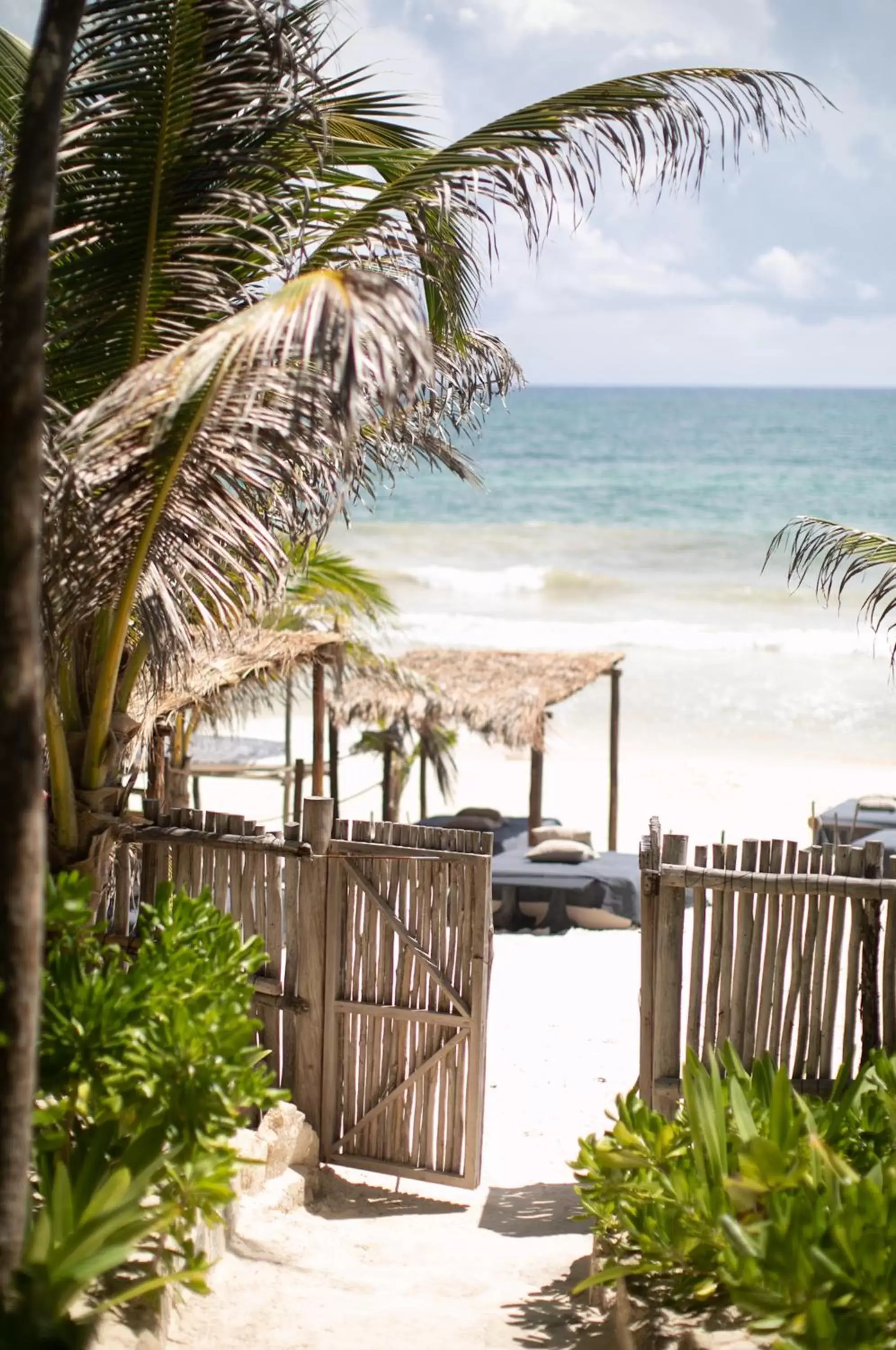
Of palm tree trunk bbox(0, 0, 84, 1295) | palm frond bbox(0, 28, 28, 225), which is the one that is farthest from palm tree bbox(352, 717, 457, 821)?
palm tree trunk bbox(0, 0, 84, 1295)

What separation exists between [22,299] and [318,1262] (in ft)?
10.6

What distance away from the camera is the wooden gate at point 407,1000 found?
16.3 feet

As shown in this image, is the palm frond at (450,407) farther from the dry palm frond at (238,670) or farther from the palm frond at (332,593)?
the palm frond at (332,593)

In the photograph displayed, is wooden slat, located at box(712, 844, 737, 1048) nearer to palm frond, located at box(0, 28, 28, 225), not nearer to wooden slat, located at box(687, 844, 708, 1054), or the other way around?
wooden slat, located at box(687, 844, 708, 1054)

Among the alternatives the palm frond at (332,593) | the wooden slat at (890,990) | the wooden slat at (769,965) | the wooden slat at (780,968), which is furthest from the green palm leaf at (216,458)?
the palm frond at (332,593)

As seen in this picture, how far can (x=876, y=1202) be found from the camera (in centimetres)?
284

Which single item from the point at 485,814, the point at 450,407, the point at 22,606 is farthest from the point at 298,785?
the point at 22,606

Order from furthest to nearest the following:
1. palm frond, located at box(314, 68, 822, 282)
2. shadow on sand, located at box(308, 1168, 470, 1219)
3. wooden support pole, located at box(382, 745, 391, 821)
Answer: wooden support pole, located at box(382, 745, 391, 821) < shadow on sand, located at box(308, 1168, 470, 1219) < palm frond, located at box(314, 68, 822, 282)

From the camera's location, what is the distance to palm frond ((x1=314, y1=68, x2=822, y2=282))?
4402 millimetres

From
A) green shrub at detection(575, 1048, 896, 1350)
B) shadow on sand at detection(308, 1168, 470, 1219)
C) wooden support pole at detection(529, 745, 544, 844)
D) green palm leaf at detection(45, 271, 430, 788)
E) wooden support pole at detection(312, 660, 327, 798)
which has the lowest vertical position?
shadow on sand at detection(308, 1168, 470, 1219)

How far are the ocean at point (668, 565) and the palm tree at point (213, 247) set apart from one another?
1715 mm

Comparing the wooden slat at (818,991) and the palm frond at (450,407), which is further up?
the palm frond at (450,407)

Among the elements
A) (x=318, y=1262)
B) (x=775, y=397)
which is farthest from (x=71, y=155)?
(x=775, y=397)

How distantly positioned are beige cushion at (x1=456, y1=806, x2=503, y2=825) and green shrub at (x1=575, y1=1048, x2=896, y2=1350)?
6991mm
